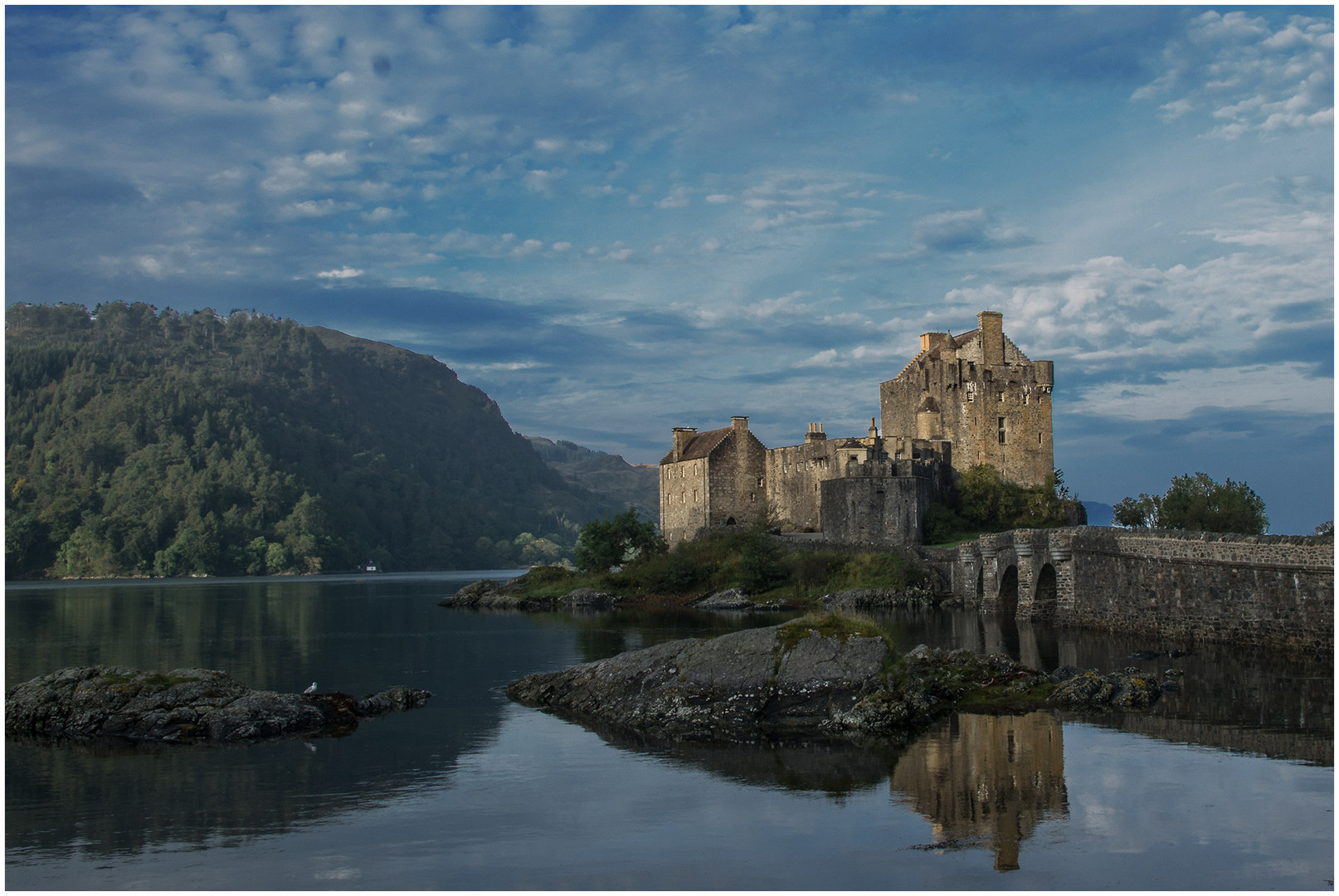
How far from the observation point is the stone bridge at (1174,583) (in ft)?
87.6

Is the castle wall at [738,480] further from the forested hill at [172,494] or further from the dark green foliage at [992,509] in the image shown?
the forested hill at [172,494]

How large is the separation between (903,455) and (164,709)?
47251mm

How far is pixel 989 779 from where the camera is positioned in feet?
51.0

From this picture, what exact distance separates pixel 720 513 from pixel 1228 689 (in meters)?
51.0

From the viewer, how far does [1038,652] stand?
101ft

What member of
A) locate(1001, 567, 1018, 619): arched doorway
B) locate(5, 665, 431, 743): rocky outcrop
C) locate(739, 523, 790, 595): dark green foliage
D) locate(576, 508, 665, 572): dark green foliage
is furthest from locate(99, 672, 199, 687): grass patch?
locate(576, 508, 665, 572): dark green foliage

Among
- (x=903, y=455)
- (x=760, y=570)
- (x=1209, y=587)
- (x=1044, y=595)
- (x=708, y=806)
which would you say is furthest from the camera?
(x=903, y=455)

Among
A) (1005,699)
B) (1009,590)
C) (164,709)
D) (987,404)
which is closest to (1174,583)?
(1005,699)

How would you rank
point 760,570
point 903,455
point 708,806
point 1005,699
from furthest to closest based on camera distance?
point 903,455 → point 760,570 → point 1005,699 → point 708,806

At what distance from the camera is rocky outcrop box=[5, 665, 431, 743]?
20438mm

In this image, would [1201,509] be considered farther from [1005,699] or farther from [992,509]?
[1005,699]

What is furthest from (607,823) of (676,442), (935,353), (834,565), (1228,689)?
(676,442)

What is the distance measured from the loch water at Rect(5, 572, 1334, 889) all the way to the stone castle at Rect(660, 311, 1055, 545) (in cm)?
3374

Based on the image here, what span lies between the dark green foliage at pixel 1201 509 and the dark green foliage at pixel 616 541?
2894 cm
